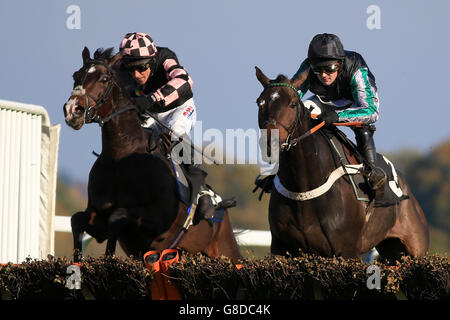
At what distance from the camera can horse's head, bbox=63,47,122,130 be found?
21.0 feet

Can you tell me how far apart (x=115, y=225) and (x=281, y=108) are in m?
1.72

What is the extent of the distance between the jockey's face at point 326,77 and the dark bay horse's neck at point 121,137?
5.45ft

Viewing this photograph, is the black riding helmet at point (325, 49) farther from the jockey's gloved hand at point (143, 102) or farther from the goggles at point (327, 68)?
the jockey's gloved hand at point (143, 102)

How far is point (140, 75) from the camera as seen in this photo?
24.2ft

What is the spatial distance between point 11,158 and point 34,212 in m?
0.71

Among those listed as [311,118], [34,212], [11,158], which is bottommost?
[34,212]

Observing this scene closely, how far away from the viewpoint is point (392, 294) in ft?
15.0

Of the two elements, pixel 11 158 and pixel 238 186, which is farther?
pixel 238 186

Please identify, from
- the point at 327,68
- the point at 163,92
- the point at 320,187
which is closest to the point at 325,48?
the point at 327,68

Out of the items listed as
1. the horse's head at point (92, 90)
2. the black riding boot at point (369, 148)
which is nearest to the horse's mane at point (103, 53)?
the horse's head at point (92, 90)

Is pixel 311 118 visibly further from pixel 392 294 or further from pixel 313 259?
pixel 392 294

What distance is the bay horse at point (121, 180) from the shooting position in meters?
6.71

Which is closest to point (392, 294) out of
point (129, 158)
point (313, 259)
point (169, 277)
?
point (313, 259)

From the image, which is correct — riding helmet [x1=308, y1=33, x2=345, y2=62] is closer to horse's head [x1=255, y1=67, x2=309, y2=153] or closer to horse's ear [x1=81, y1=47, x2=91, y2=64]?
horse's head [x1=255, y1=67, x2=309, y2=153]
